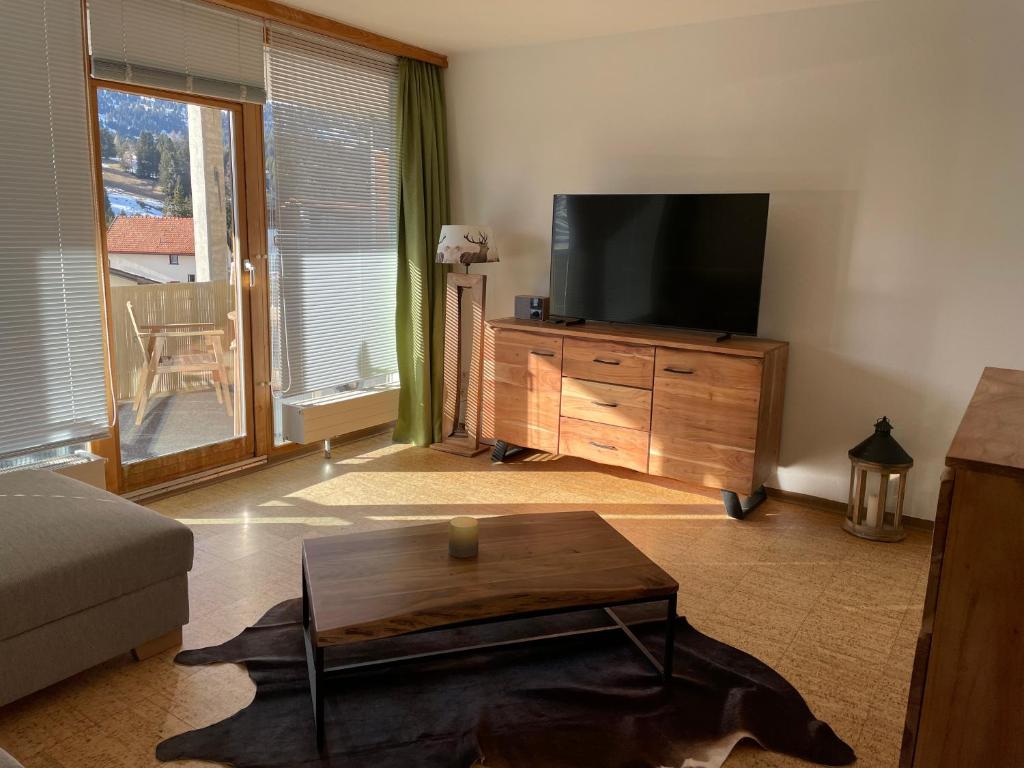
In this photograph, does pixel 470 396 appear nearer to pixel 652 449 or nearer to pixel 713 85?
pixel 652 449

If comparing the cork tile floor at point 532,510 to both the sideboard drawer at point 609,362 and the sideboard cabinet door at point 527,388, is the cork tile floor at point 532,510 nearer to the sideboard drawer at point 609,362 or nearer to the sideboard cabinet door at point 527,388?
the sideboard cabinet door at point 527,388

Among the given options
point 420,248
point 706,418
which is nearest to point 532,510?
point 706,418

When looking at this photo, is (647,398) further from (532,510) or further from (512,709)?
(512,709)

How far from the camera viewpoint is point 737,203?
3762mm

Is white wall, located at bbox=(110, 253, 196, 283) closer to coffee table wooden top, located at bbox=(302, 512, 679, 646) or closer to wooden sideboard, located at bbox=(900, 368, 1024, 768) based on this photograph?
coffee table wooden top, located at bbox=(302, 512, 679, 646)

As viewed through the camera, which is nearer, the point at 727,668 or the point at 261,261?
the point at 727,668

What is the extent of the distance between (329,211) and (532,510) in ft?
7.05

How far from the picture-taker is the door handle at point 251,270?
4.19 meters

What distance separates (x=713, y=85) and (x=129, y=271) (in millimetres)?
3065

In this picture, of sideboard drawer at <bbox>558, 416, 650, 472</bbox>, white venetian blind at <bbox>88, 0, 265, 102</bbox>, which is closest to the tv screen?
sideboard drawer at <bbox>558, 416, 650, 472</bbox>

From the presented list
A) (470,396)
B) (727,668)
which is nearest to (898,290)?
(727,668)

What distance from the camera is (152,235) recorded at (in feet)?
12.3

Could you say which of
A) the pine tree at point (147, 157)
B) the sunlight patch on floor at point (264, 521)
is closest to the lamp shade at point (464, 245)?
the pine tree at point (147, 157)

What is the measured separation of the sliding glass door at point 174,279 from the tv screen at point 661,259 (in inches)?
70.7
